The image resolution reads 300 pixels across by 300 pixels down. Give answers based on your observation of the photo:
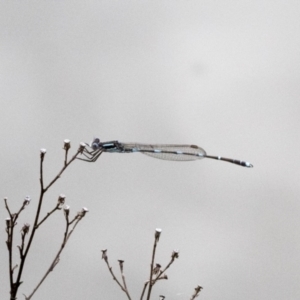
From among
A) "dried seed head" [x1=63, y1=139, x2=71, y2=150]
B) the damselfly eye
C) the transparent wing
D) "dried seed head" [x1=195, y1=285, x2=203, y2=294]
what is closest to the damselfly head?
the damselfly eye

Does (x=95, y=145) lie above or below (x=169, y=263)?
above

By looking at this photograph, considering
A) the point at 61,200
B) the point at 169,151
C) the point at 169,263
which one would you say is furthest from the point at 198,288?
the point at 169,151

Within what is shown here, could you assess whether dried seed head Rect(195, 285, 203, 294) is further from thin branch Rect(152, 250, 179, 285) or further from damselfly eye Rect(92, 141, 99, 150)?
damselfly eye Rect(92, 141, 99, 150)

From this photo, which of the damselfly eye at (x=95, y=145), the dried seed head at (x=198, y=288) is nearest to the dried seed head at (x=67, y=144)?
the damselfly eye at (x=95, y=145)

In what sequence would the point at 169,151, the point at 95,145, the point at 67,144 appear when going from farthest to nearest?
the point at 169,151 < the point at 95,145 < the point at 67,144


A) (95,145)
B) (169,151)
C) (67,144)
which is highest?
(169,151)

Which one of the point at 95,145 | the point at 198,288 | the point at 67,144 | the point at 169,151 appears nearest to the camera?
the point at 67,144

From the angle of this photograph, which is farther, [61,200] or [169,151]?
[169,151]

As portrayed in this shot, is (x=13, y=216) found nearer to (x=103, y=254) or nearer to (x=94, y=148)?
(x=103, y=254)

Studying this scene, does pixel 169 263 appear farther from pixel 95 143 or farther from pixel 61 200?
pixel 95 143
